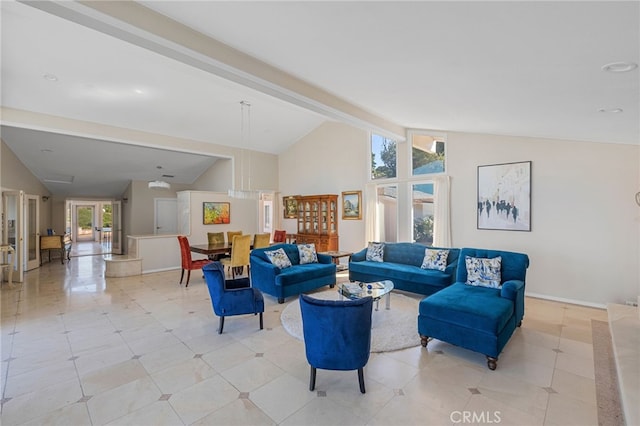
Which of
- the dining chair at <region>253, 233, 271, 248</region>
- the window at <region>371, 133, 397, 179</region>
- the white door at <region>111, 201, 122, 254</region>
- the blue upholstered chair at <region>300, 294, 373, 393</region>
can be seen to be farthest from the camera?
the white door at <region>111, 201, 122, 254</region>

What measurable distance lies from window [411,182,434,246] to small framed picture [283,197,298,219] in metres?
3.76

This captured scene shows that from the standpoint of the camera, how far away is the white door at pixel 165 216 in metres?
10.4

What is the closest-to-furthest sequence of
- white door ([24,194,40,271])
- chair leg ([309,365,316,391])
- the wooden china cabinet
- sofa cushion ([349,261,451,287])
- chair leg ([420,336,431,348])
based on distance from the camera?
chair leg ([309,365,316,391]), chair leg ([420,336,431,348]), sofa cushion ([349,261,451,287]), white door ([24,194,40,271]), the wooden china cabinet

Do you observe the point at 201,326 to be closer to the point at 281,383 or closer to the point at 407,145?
the point at 281,383

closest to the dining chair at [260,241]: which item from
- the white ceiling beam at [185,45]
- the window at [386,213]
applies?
the window at [386,213]

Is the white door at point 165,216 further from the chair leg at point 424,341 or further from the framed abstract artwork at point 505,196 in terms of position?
the framed abstract artwork at point 505,196

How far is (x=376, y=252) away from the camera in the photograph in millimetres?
6023

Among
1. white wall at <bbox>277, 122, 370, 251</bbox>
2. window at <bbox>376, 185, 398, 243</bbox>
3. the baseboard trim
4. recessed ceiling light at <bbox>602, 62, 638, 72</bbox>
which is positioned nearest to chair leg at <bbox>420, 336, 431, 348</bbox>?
recessed ceiling light at <bbox>602, 62, 638, 72</bbox>

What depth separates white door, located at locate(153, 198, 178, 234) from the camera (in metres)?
10.4

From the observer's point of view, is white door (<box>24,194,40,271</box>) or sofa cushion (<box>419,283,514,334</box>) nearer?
sofa cushion (<box>419,283,514,334</box>)

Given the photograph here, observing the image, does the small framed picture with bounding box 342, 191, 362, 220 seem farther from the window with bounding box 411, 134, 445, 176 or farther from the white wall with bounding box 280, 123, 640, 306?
the white wall with bounding box 280, 123, 640, 306

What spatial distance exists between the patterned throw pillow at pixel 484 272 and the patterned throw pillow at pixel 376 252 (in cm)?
205

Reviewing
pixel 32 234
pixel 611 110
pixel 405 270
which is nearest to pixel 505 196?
pixel 405 270

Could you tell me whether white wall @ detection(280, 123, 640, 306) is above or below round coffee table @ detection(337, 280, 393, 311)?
above
